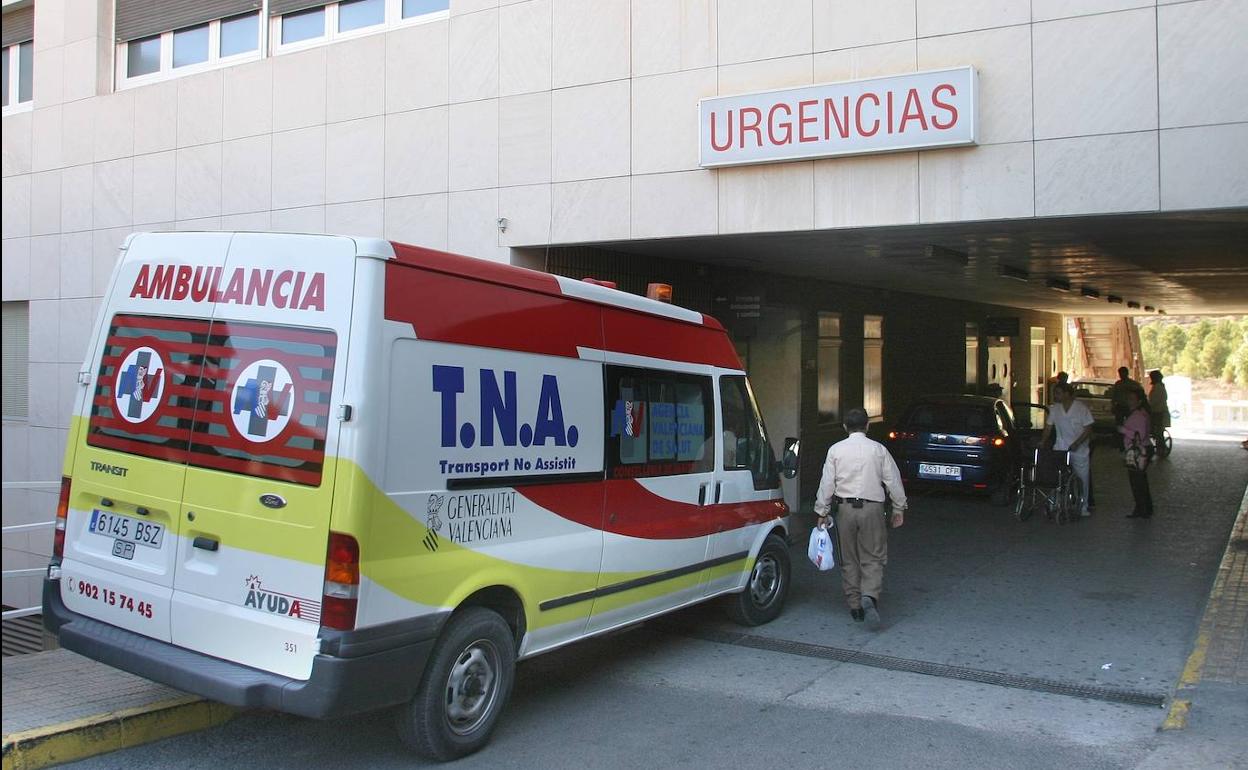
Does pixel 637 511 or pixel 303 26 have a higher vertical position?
pixel 303 26

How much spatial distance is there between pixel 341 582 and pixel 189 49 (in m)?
10.8

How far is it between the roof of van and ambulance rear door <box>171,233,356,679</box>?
363 millimetres

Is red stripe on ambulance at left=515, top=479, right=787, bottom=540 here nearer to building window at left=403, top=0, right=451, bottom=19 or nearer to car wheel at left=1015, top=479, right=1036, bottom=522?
building window at left=403, top=0, right=451, bottom=19

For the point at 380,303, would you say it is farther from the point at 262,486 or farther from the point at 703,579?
the point at 703,579

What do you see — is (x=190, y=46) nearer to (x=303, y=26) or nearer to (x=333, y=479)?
(x=303, y=26)

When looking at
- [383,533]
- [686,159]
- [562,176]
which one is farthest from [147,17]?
[383,533]

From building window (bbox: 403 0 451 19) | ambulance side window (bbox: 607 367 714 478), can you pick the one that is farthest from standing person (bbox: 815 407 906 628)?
building window (bbox: 403 0 451 19)

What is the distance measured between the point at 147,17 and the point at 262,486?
11.0 metres

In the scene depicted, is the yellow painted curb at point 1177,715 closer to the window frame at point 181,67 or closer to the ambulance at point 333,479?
the ambulance at point 333,479

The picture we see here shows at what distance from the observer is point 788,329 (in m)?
14.2

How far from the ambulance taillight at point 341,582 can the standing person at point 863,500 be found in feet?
13.6

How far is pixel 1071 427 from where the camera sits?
41.9 feet

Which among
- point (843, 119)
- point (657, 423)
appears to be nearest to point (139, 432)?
point (657, 423)

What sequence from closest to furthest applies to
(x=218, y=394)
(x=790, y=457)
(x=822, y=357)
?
1. (x=218, y=394)
2. (x=790, y=457)
3. (x=822, y=357)
